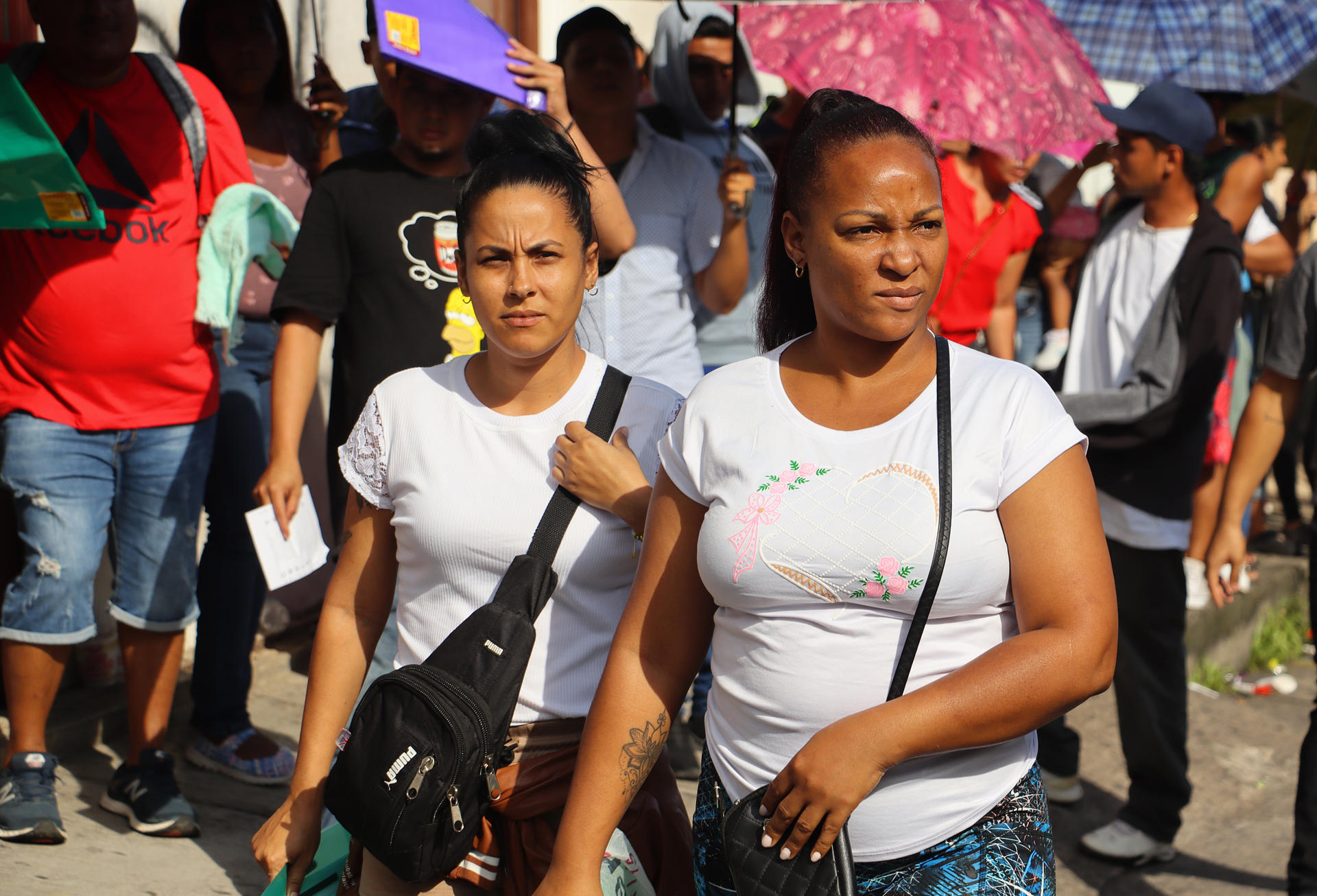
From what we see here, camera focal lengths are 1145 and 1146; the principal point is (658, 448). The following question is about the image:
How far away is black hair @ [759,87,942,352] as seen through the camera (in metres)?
1.75

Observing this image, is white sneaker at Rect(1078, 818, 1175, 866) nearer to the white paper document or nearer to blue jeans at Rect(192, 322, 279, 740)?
the white paper document

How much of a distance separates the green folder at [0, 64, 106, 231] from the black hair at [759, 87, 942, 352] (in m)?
1.89

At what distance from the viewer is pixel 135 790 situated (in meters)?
3.35

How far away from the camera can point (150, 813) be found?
329 cm

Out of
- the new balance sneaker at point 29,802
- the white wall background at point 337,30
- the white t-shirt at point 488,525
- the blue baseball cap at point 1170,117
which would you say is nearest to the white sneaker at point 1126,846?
the blue baseball cap at point 1170,117

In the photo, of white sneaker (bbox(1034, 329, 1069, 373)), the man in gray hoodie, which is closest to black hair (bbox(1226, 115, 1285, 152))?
white sneaker (bbox(1034, 329, 1069, 373))

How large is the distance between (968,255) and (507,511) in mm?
3004

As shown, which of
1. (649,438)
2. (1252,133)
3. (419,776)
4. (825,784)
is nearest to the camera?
(825,784)

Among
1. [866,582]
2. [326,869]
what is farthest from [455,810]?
[866,582]

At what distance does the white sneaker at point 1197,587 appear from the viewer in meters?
5.83

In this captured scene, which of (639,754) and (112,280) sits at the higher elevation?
(112,280)

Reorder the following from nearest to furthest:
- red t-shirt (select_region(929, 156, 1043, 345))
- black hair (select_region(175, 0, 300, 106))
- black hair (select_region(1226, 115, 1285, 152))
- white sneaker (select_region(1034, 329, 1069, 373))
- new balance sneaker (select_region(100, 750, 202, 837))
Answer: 1. new balance sneaker (select_region(100, 750, 202, 837))
2. black hair (select_region(175, 0, 300, 106))
3. red t-shirt (select_region(929, 156, 1043, 345))
4. white sneaker (select_region(1034, 329, 1069, 373))
5. black hair (select_region(1226, 115, 1285, 152))

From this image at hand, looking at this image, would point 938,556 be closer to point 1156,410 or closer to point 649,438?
point 649,438

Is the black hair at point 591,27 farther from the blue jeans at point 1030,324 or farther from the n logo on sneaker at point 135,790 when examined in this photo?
the blue jeans at point 1030,324
